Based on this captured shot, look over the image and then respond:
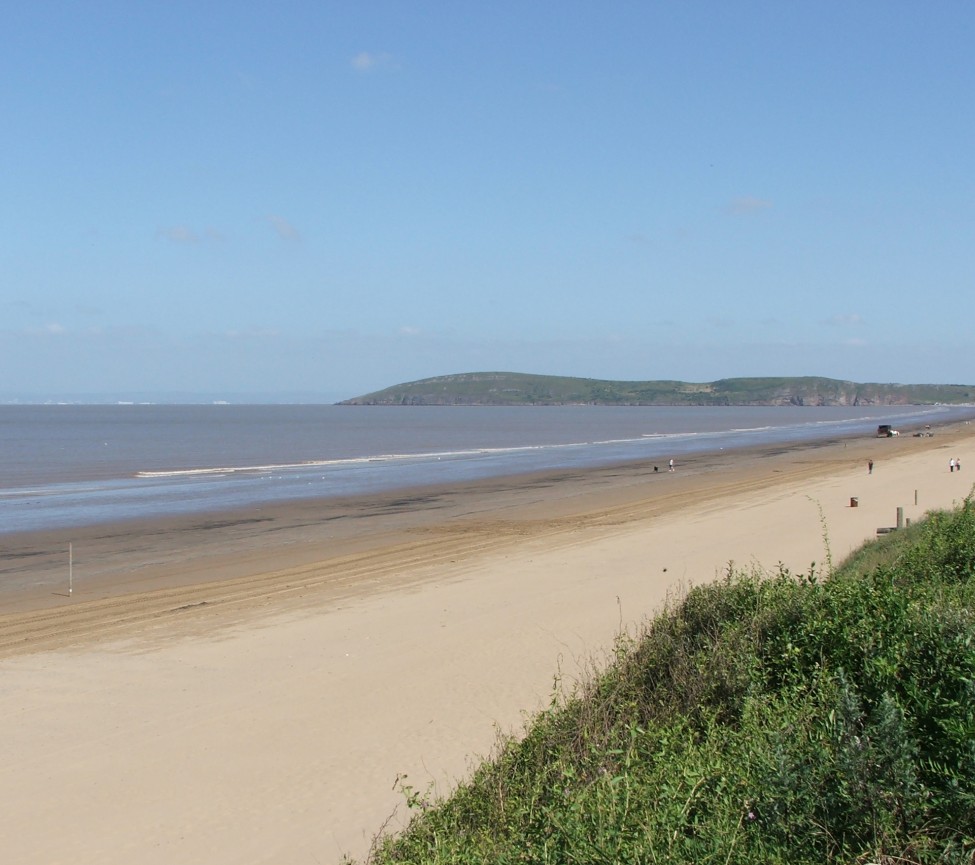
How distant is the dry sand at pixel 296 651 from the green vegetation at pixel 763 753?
142cm

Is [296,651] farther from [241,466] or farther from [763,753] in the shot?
[241,466]

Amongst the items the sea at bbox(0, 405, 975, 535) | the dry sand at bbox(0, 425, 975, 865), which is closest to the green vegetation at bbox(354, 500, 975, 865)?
the dry sand at bbox(0, 425, 975, 865)

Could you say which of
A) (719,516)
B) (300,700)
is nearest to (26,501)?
(719,516)

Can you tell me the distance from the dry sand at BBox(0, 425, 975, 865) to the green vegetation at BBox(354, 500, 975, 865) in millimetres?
1421

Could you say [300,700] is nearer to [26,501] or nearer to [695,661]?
[695,661]

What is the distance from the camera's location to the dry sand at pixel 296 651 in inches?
321

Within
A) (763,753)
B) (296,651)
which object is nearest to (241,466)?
(296,651)

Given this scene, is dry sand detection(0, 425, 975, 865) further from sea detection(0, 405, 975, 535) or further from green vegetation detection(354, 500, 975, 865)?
sea detection(0, 405, 975, 535)

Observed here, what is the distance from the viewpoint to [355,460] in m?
61.6

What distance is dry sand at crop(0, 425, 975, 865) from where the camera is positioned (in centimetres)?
816

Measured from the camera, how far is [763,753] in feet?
16.6

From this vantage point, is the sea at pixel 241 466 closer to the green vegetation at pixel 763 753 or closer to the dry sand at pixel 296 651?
the dry sand at pixel 296 651

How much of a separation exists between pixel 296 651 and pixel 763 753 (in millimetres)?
9281

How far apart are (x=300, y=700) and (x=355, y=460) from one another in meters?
50.9
